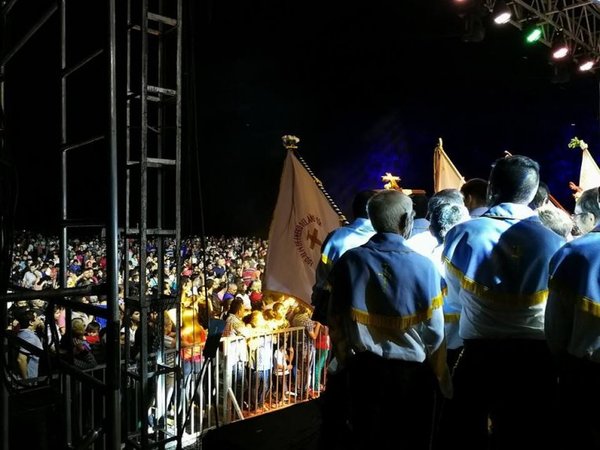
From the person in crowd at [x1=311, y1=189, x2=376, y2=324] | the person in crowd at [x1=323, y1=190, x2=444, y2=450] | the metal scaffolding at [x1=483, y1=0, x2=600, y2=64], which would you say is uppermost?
the metal scaffolding at [x1=483, y1=0, x2=600, y2=64]

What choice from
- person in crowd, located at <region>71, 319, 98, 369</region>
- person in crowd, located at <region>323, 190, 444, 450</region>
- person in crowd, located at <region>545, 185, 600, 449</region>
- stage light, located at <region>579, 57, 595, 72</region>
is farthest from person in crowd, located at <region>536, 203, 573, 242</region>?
stage light, located at <region>579, 57, 595, 72</region>

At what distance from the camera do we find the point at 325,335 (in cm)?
711

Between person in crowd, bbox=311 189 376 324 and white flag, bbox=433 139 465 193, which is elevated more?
white flag, bbox=433 139 465 193

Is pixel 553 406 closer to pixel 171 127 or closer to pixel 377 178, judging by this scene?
pixel 171 127

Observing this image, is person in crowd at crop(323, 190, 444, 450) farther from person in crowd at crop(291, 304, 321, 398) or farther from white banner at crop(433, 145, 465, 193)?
white banner at crop(433, 145, 465, 193)

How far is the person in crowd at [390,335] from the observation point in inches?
117

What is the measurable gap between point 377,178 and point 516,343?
2520 cm

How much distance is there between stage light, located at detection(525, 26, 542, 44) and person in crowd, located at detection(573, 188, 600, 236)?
9221 millimetres

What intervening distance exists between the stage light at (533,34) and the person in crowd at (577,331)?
383 inches

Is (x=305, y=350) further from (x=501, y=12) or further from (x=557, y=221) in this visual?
(x=501, y=12)

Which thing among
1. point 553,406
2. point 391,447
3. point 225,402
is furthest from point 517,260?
point 225,402

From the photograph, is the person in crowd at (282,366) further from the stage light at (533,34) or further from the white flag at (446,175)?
the stage light at (533,34)

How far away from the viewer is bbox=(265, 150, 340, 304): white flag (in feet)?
19.4

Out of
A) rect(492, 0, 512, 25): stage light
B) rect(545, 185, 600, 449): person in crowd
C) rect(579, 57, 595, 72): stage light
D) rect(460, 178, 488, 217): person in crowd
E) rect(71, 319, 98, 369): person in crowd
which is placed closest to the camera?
rect(545, 185, 600, 449): person in crowd
